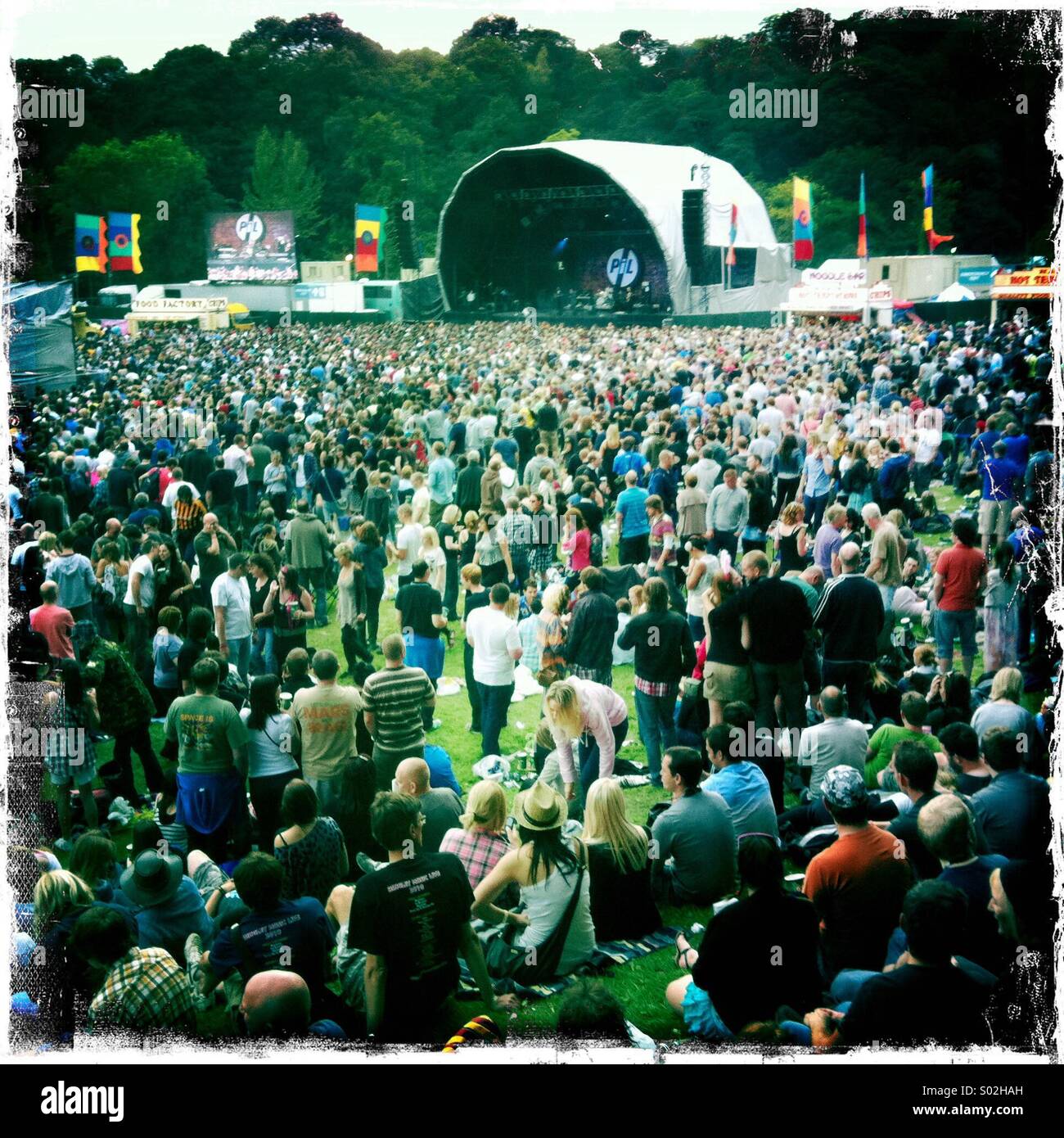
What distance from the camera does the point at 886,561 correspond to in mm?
8461

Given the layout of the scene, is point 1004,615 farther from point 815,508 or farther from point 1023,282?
point 1023,282

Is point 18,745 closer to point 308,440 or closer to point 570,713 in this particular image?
point 570,713

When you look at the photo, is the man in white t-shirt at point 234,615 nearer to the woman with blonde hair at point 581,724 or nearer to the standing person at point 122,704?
the standing person at point 122,704

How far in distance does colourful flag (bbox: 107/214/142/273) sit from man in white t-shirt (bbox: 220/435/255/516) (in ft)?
6.49

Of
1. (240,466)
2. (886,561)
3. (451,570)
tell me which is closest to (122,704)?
(451,570)

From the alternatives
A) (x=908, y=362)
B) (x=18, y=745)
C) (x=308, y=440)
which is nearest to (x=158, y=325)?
(x=308, y=440)

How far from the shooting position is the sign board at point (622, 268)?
2069cm

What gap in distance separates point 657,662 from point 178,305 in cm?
773

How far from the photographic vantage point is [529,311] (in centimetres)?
1997

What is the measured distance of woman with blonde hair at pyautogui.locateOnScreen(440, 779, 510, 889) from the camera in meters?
5.12

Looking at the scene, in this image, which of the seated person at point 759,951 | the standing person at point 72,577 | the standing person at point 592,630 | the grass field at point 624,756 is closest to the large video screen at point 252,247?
the grass field at point 624,756

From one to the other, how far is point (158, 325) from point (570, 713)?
735 cm

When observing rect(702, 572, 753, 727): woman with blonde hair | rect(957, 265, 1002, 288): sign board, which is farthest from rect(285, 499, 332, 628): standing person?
rect(957, 265, 1002, 288): sign board
